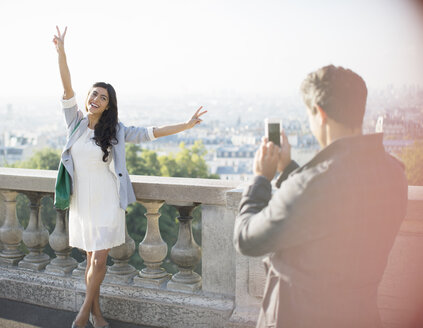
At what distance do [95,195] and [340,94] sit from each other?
243cm

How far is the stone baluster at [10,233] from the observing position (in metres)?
4.96

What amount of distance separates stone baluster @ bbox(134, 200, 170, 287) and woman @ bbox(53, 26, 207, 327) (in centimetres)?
35

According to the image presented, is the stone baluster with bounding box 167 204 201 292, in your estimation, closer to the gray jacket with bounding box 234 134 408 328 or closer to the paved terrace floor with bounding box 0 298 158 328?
the paved terrace floor with bounding box 0 298 158 328

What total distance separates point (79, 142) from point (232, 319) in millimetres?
1595

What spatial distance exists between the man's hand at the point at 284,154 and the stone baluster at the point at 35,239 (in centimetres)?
312

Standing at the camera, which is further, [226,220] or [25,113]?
[25,113]

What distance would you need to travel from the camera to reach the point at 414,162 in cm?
5500

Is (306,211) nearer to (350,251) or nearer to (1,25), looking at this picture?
(350,251)

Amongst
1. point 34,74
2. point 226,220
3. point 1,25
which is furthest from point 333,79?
point 34,74

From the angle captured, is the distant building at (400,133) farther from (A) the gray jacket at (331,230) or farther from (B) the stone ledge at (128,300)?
(A) the gray jacket at (331,230)

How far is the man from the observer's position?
1862mm

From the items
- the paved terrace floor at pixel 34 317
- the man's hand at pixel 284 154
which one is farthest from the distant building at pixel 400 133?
the man's hand at pixel 284 154

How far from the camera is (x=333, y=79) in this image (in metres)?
1.94

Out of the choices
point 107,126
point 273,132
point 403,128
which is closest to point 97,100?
point 107,126
